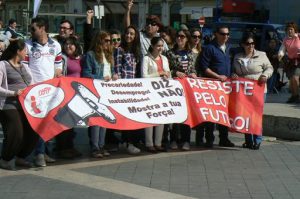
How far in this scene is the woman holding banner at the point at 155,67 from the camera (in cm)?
886

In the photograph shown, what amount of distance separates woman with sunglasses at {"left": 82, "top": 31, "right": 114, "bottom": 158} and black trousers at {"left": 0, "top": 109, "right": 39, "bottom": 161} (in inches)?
37.7

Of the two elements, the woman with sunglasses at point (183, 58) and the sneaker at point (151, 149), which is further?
the woman with sunglasses at point (183, 58)

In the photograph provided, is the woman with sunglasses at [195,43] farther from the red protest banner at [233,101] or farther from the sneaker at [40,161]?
the sneaker at [40,161]

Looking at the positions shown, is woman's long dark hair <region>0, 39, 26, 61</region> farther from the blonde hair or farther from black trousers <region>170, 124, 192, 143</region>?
black trousers <region>170, 124, 192, 143</region>

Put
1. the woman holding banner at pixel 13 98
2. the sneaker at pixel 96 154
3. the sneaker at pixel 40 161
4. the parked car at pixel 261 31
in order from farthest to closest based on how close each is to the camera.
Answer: the parked car at pixel 261 31
the sneaker at pixel 96 154
the sneaker at pixel 40 161
the woman holding banner at pixel 13 98

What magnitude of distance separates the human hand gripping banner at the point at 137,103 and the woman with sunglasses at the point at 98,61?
0.23m

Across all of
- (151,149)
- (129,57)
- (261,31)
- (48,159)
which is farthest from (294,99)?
(261,31)

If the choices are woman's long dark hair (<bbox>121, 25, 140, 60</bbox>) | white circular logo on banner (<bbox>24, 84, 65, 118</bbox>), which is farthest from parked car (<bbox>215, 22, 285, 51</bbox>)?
white circular logo on banner (<bbox>24, 84, 65, 118</bbox>)

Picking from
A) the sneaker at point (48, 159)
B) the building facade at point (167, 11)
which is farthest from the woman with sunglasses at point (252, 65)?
the building facade at point (167, 11)

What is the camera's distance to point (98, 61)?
8484 mm

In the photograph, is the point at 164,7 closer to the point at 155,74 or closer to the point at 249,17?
the point at 249,17

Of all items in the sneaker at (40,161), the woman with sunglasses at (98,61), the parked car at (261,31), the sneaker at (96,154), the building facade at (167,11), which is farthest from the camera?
the building facade at (167,11)

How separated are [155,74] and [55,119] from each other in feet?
6.14

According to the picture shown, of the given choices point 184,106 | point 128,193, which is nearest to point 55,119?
point 128,193
